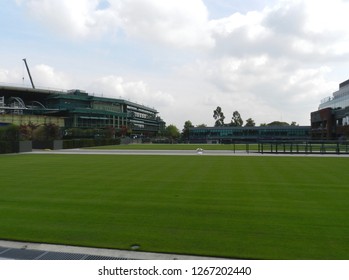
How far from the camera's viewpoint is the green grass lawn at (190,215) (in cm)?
567

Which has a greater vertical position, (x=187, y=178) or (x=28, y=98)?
(x=28, y=98)

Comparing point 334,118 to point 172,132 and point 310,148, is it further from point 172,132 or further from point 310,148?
point 172,132

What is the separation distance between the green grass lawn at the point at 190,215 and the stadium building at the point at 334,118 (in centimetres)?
7078

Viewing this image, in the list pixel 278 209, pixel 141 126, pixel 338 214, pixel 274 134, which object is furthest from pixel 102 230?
pixel 141 126

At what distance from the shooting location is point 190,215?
7.74 metres

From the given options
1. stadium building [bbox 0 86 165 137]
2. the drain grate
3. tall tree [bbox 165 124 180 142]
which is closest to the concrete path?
the drain grate

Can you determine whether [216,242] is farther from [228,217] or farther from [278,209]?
[278,209]

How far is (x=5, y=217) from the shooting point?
768 cm

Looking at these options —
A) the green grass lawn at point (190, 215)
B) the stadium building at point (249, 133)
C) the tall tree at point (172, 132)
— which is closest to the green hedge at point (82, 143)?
the green grass lawn at point (190, 215)

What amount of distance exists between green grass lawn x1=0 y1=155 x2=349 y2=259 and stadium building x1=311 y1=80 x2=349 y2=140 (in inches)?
2786

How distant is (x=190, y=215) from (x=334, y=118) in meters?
89.5

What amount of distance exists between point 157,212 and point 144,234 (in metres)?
1.73

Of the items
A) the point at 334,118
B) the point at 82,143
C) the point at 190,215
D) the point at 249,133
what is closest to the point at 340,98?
the point at 334,118

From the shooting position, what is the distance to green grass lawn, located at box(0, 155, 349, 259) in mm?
5668
